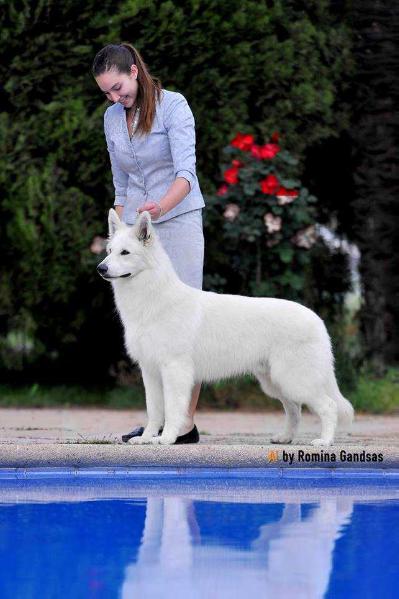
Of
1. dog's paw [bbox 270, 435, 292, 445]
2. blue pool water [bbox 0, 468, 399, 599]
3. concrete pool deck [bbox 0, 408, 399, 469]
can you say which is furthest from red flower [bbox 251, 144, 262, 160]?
blue pool water [bbox 0, 468, 399, 599]

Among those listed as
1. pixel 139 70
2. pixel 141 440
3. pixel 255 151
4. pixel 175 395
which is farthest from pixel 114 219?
pixel 255 151

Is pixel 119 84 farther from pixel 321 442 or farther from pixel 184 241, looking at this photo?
pixel 321 442

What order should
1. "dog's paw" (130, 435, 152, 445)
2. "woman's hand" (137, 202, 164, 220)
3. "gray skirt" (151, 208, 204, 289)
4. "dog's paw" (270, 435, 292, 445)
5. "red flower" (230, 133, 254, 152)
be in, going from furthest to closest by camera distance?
"red flower" (230, 133, 254, 152) < "dog's paw" (270, 435, 292, 445) < "gray skirt" (151, 208, 204, 289) < "dog's paw" (130, 435, 152, 445) < "woman's hand" (137, 202, 164, 220)

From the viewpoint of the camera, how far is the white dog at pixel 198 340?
6.25 meters

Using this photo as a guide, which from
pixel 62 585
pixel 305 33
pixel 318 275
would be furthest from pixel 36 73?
pixel 62 585

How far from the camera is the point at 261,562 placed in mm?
4559

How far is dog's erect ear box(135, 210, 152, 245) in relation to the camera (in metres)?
6.02

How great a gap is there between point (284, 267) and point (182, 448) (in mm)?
3857

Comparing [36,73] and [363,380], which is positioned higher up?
[36,73]

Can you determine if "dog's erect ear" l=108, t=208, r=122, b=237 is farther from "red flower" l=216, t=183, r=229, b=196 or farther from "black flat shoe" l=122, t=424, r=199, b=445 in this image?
"red flower" l=216, t=183, r=229, b=196

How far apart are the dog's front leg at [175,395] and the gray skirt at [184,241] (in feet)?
2.00

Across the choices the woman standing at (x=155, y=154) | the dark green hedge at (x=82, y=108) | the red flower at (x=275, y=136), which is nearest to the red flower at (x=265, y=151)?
the red flower at (x=275, y=136)

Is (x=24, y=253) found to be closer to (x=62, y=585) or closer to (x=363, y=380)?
(x=363, y=380)

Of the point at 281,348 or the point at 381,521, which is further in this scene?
the point at 281,348
